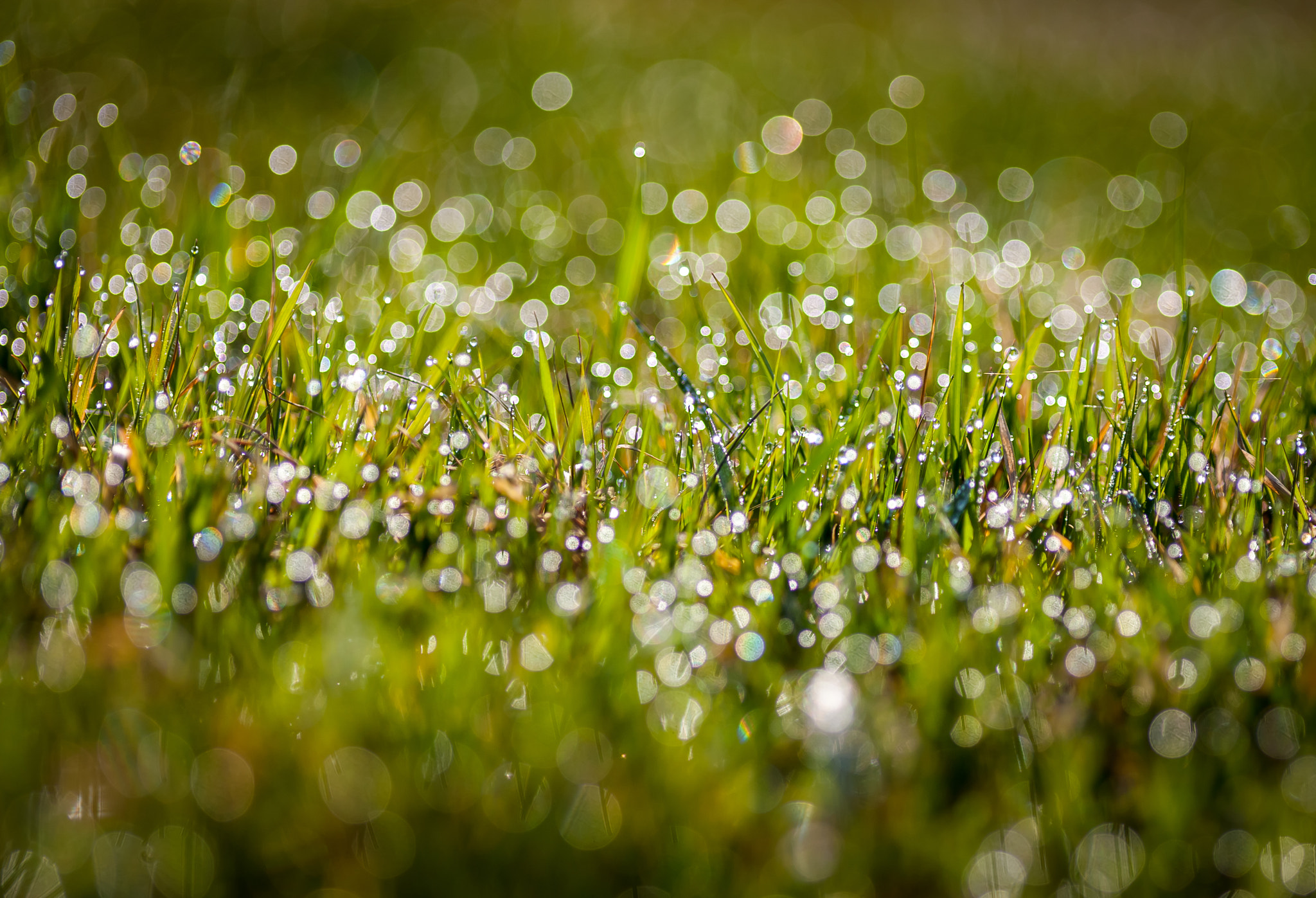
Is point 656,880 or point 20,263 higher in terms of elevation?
point 20,263

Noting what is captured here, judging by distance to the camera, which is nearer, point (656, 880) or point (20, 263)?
point (656, 880)

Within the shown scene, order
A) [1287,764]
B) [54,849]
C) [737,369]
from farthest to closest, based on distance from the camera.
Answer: [737,369] < [1287,764] < [54,849]

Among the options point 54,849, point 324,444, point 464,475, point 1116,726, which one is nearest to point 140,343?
point 324,444

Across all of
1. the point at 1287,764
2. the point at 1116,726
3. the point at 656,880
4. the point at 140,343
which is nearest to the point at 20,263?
the point at 140,343

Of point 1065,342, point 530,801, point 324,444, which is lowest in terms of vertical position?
point 1065,342

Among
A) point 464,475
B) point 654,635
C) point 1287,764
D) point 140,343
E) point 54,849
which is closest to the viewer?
point 54,849

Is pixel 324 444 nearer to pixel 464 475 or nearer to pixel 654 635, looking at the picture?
pixel 464 475
